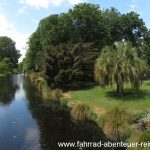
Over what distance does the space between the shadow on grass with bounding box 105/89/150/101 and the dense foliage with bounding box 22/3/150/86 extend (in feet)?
35.9

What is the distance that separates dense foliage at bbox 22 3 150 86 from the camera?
53344 mm

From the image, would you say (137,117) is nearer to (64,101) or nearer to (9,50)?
(64,101)

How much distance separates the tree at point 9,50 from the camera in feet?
547

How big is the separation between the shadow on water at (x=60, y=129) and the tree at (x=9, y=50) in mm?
131422

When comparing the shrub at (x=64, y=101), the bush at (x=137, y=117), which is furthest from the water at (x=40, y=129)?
the bush at (x=137, y=117)

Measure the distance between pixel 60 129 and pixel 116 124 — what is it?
689cm

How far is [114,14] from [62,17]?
2140 cm

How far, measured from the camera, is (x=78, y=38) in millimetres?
69125

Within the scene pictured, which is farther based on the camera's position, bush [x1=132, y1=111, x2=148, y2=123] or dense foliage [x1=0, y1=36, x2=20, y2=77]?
dense foliage [x1=0, y1=36, x2=20, y2=77]

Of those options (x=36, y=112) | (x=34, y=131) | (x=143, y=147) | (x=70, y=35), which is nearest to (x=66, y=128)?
(x=34, y=131)

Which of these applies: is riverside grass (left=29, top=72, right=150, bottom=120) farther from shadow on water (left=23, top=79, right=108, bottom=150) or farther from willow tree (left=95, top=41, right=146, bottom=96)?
shadow on water (left=23, top=79, right=108, bottom=150)

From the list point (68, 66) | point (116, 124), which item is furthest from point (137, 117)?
point (68, 66)

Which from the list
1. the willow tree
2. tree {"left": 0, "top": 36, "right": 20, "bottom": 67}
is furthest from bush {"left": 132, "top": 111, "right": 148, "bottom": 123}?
tree {"left": 0, "top": 36, "right": 20, "bottom": 67}

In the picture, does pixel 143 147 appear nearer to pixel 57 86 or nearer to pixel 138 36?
pixel 57 86
